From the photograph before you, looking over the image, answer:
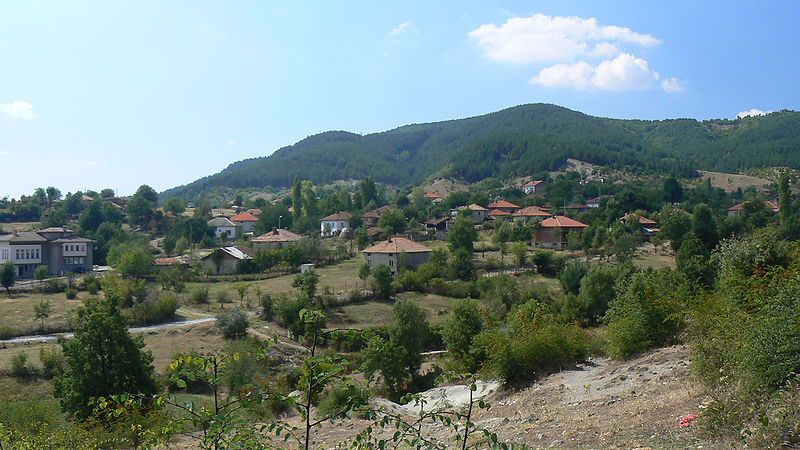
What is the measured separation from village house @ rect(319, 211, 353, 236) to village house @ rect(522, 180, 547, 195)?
133ft

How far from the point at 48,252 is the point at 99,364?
137 feet

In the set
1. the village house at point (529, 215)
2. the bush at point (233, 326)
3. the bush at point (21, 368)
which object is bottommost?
the bush at point (21, 368)

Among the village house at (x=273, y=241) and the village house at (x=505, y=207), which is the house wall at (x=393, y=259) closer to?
the village house at (x=273, y=241)

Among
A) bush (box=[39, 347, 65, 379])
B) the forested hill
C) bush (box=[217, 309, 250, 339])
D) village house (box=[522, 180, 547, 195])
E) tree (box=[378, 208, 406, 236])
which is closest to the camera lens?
bush (box=[39, 347, 65, 379])

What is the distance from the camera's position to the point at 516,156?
14825 centimetres

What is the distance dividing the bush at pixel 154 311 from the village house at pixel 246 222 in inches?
1827

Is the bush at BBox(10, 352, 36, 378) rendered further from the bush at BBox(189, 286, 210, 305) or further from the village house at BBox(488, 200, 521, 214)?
the village house at BBox(488, 200, 521, 214)

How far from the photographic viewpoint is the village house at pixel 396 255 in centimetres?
5002

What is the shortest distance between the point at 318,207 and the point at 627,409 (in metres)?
77.8

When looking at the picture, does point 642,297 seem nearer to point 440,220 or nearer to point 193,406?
point 193,406

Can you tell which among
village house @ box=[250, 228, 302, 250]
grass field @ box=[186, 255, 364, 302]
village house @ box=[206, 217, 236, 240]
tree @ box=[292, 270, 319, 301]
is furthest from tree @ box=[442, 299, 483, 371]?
village house @ box=[206, 217, 236, 240]

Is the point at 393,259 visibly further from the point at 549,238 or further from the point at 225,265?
the point at 549,238

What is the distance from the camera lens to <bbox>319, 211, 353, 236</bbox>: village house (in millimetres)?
77312

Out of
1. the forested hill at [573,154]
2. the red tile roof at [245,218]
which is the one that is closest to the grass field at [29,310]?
the red tile roof at [245,218]
